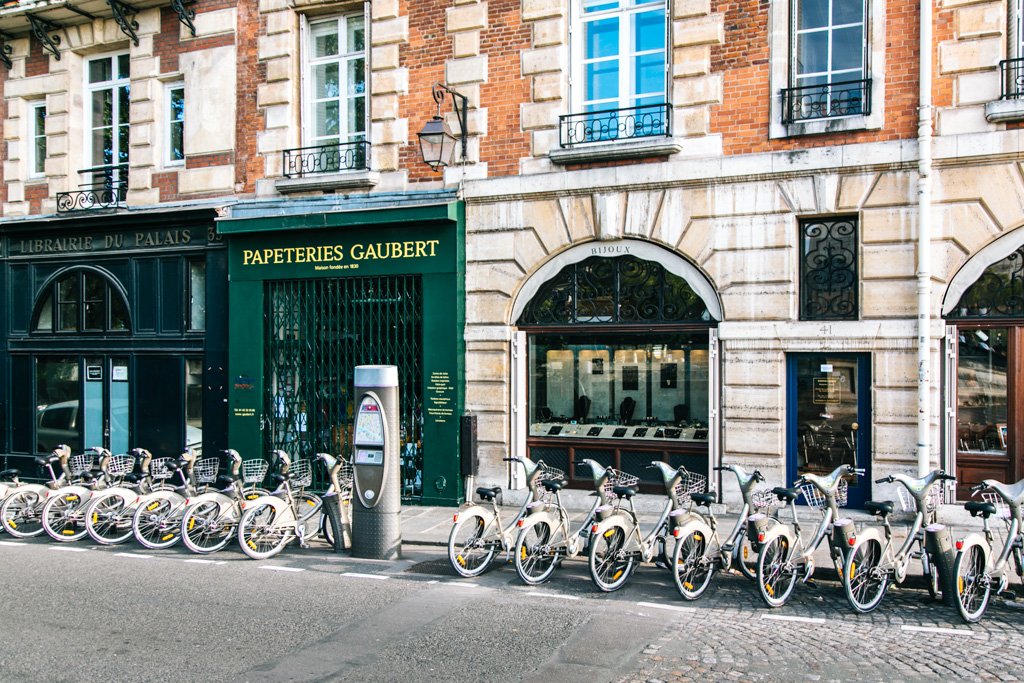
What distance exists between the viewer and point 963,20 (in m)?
10.2

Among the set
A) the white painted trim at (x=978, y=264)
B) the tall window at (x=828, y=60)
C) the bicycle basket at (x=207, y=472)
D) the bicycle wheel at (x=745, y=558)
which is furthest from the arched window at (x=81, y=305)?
the white painted trim at (x=978, y=264)

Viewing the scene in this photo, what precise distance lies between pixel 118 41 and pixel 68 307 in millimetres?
4525

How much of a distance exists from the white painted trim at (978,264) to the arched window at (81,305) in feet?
39.8

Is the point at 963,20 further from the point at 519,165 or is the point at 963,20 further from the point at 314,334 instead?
the point at 314,334

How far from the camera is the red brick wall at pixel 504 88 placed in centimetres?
1231

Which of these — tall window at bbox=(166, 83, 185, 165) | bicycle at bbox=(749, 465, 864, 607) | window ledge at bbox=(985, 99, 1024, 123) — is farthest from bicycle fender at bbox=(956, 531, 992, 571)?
tall window at bbox=(166, 83, 185, 165)

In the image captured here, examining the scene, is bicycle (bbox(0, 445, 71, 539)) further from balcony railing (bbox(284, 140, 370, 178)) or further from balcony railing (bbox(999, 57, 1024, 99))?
balcony railing (bbox(999, 57, 1024, 99))

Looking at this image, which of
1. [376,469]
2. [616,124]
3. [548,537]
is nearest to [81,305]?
[376,469]

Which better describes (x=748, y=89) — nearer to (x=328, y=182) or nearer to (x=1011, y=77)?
(x=1011, y=77)

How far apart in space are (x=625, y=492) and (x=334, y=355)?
6.22m

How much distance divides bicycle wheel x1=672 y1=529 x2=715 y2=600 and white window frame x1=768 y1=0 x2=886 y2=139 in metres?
5.30

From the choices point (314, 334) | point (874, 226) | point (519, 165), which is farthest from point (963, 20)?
point (314, 334)

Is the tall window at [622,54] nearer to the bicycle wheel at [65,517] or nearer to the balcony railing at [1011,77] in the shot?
the balcony railing at [1011,77]

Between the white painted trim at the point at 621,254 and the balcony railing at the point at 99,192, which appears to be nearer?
the white painted trim at the point at 621,254
